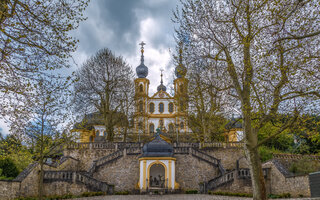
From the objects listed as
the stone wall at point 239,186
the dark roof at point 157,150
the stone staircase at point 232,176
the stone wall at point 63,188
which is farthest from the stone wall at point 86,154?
the stone wall at point 239,186

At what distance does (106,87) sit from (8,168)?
11.9 m

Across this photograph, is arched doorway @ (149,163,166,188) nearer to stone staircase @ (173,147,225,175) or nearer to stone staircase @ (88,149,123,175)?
stone staircase @ (173,147,225,175)

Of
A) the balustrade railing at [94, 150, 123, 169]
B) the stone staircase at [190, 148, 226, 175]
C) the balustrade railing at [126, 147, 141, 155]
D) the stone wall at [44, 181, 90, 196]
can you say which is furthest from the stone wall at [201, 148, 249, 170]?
the stone wall at [44, 181, 90, 196]

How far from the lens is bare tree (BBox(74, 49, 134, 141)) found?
29.6m

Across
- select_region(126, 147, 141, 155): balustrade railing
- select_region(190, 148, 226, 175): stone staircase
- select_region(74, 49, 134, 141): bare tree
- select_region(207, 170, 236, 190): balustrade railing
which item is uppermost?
select_region(74, 49, 134, 141): bare tree

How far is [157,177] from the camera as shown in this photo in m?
23.4

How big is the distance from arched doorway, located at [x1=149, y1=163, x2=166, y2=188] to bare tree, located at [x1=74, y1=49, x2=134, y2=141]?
7863 millimetres

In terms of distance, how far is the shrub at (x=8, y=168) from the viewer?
2290 centimetres

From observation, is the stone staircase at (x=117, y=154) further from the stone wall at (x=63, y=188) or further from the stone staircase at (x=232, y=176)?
the stone staircase at (x=232, y=176)

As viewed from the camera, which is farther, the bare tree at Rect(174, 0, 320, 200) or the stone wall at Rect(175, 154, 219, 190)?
the stone wall at Rect(175, 154, 219, 190)

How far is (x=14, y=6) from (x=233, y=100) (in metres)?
11.2

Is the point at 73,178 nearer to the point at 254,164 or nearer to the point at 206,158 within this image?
the point at 206,158

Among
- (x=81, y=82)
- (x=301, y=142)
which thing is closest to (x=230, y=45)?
(x=301, y=142)

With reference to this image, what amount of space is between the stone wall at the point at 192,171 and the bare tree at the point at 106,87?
9169 millimetres
